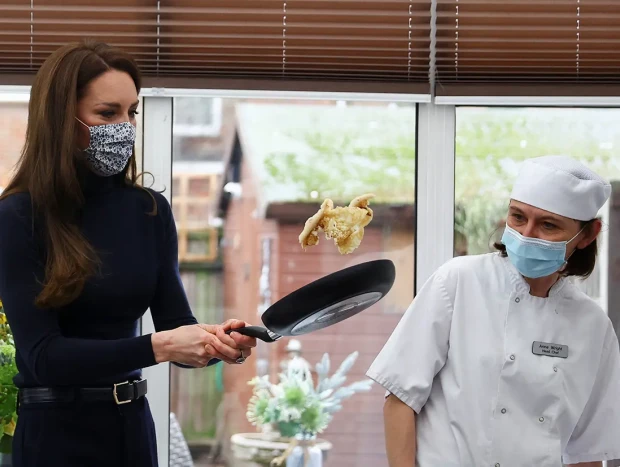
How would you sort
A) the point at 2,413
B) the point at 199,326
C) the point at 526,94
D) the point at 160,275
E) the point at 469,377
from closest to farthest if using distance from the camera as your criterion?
the point at 199,326, the point at 469,377, the point at 160,275, the point at 2,413, the point at 526,94

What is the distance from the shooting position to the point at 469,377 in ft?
5.38

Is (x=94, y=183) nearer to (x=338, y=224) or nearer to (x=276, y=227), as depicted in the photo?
(x=338, y=224)

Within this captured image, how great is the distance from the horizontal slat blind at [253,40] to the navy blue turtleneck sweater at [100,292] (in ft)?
2.26

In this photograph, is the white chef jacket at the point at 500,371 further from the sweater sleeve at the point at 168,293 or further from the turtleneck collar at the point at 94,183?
the turtleneck collar at the point at 94,183

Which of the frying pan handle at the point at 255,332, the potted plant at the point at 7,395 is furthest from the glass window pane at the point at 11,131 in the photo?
the frying pan handle at the point at 255,332

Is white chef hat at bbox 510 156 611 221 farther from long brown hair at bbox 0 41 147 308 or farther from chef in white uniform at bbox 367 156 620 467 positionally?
long brown hair at bbox 0 41 147 308

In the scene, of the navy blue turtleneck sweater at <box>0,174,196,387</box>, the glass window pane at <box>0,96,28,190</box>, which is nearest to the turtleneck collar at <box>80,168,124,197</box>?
the navy blue turtleneck sweater at <box>0,174,196,387</box>

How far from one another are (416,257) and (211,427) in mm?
773

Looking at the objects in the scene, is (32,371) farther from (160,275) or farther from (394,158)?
(394,158)

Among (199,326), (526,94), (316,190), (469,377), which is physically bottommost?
(469,377)

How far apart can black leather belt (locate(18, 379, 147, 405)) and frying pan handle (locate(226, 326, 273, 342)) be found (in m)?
0.30

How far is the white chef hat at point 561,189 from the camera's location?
164 centimetres

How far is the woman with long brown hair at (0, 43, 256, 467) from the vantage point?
5.03 feet

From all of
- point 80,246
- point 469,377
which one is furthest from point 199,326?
point 469,377
